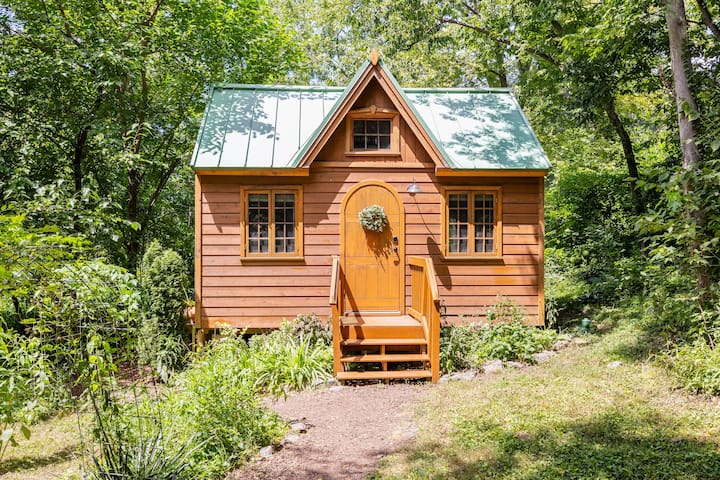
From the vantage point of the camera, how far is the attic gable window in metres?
8.91

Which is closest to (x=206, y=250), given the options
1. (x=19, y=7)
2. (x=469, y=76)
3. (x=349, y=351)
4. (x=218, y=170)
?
(x=218, y=170)

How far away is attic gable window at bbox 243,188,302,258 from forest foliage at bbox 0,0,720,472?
1364 mm

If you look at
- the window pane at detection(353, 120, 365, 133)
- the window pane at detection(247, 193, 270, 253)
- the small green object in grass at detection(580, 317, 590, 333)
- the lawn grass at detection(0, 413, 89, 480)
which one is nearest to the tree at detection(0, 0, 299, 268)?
the window pane at detection(247, 193, 270, 253)

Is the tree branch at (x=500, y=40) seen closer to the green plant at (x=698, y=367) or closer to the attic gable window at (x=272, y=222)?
the attic gable window at (x=272, y=222)

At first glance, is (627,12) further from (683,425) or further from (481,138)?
(683,425)

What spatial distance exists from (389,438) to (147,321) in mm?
4979

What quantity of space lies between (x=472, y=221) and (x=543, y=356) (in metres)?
2.61

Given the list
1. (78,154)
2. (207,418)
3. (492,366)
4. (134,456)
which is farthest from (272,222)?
(134,456)

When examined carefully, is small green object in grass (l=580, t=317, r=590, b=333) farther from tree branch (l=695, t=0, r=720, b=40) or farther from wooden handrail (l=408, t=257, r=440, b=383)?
tree branch (l=695, t=0, r=720, b=40)

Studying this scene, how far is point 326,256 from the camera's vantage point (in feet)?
29.4

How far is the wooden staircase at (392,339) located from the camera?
7254 mm

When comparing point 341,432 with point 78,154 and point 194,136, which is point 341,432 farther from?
point 194,136

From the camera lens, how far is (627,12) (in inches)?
345

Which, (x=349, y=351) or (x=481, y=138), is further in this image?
(x=481, y=138)
